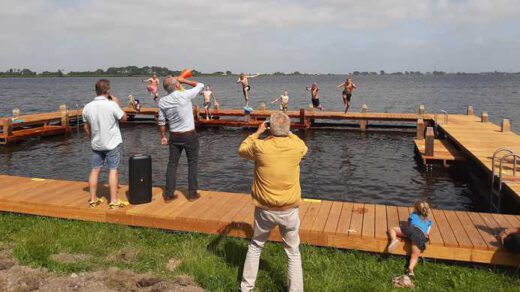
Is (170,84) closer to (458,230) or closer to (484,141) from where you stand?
(458,230)

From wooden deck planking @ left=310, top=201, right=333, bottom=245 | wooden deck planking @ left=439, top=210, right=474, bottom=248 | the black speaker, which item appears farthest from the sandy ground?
wooden deck planking @ left=439, top=210, right=474, bottom=248

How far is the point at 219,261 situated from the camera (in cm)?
594

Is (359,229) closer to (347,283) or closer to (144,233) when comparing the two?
(347,283)

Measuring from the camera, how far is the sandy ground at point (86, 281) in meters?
5.18

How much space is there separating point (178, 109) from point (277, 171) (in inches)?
119

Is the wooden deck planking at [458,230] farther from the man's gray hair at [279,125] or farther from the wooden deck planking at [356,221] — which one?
the man's gray hair at [279,125]

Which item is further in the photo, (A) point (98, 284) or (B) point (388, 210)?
(B) point (388, 210)

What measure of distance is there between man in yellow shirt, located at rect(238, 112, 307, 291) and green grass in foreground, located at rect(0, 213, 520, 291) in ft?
2.61

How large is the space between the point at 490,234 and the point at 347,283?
2435mm

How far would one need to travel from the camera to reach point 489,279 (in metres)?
5.48

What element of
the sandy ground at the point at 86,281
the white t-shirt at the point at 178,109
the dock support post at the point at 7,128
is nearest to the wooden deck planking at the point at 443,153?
the white t-shirt at the point at 178,109

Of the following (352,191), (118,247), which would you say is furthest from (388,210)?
(352,191)

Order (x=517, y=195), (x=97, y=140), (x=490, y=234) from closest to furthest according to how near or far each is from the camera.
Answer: (x=490, y=234) < (x=97, y=140) < (x=517, y=195)

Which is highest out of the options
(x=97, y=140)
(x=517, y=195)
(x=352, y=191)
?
(x=97, y=140)
